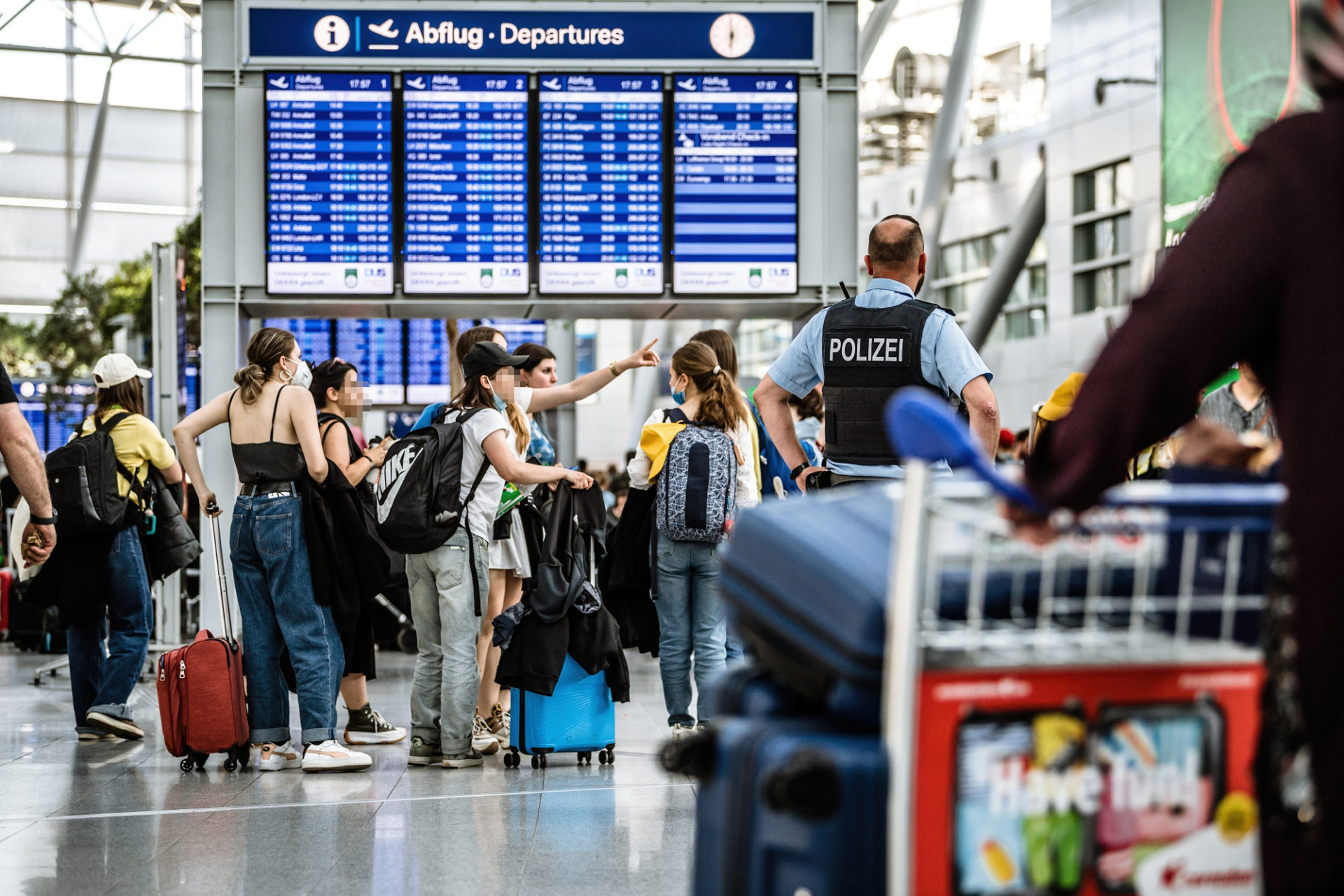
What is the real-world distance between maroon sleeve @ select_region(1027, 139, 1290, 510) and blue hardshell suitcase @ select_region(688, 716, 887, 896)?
1.31ft

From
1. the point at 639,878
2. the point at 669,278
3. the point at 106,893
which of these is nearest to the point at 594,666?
the point at 639,878

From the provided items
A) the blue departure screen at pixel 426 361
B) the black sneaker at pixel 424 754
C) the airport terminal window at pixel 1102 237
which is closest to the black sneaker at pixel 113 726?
the black sneaker at pixel 424 754

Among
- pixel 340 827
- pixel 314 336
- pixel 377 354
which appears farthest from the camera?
pixel 377 354

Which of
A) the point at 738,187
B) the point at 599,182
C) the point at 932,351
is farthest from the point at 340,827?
the point at 738,187

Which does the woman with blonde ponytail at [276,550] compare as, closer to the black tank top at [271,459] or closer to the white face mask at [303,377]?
the black tank top at [271,459]

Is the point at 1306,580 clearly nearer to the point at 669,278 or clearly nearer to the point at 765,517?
the point at 765,517

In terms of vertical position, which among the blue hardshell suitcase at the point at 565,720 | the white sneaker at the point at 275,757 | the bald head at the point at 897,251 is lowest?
the white sneaker at the point at 275,757

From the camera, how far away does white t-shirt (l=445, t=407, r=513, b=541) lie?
575 centimetres

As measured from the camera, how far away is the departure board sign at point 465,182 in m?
7.72

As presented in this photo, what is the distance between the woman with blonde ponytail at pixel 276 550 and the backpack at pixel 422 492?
0.99ft

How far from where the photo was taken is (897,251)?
4.48 meters

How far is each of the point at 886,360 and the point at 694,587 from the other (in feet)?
6.67

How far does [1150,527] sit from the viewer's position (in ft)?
5.72

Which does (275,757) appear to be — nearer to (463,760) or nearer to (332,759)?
(332,759)
